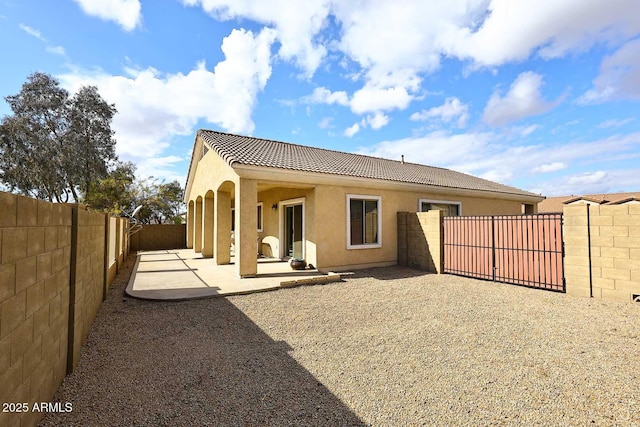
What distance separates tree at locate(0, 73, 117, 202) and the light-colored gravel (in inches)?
957

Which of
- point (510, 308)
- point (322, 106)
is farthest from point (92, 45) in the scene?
point (510, 308)

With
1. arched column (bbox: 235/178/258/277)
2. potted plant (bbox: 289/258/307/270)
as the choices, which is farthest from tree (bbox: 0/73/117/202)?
potted plant (bbox: 289/258/307/270)

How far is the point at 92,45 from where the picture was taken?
34.1ft

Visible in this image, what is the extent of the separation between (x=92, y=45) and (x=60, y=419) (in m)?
12.8

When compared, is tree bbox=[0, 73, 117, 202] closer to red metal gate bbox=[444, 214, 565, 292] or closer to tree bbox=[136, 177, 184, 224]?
tree bbox=[136, 177, 184, 224]

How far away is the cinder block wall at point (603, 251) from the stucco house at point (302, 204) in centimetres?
579

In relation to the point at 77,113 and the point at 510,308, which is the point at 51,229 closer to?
the point at 510,308

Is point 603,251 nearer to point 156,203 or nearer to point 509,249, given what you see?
point 509,249

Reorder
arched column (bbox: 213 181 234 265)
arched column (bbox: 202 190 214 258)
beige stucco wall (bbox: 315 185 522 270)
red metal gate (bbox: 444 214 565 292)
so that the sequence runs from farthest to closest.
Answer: arched column (bbox: 202 190 214 258) → arched column (bbox: 213 181 234 265) → beige stucco wall (bbox: 315 185 522 270) → red metal gate (bbox: 444 214 565 292)

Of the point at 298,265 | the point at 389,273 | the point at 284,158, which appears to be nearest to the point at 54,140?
the point at 284,158

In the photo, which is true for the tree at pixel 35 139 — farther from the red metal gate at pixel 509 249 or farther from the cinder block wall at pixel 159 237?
the red metal gate at pixel 509 249

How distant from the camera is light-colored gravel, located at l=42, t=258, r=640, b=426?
2.74 meters

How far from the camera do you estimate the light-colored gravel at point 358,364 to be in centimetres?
274

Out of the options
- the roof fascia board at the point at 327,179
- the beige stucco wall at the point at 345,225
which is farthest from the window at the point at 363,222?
the roof fascia board at the point at 327,179
